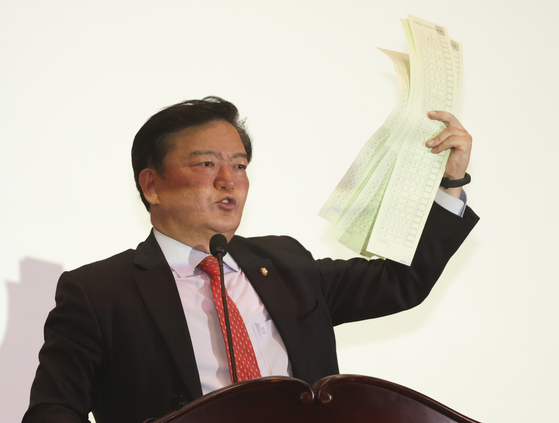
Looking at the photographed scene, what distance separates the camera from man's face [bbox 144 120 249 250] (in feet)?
5.63

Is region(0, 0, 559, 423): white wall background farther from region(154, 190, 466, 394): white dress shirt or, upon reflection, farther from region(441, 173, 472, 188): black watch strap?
region(441, 173, 472, 188): black watch strap

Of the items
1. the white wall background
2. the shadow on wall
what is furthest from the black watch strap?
the shadow on wall

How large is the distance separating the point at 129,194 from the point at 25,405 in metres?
0.75

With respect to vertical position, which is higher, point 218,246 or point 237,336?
point 218,246

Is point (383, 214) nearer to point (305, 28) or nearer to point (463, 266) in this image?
point (463, 266)

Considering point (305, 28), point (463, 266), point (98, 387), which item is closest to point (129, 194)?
point (98, 387)

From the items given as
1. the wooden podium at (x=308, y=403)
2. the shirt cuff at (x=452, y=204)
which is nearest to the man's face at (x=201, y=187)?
the shirt cuff at (x=452, y=204)

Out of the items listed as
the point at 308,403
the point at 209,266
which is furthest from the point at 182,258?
the point at 308,403

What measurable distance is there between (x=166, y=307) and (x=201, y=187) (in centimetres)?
35

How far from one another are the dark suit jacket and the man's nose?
0.71 feet

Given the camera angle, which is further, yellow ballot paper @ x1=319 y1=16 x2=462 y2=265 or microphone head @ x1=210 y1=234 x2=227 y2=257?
yellow ballot paper @ x1=319 y1=16 x2=462 y2=265

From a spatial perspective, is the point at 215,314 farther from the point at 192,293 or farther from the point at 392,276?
the point at 392,276

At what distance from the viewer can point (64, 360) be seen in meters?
1.50

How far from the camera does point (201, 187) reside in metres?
1.72
